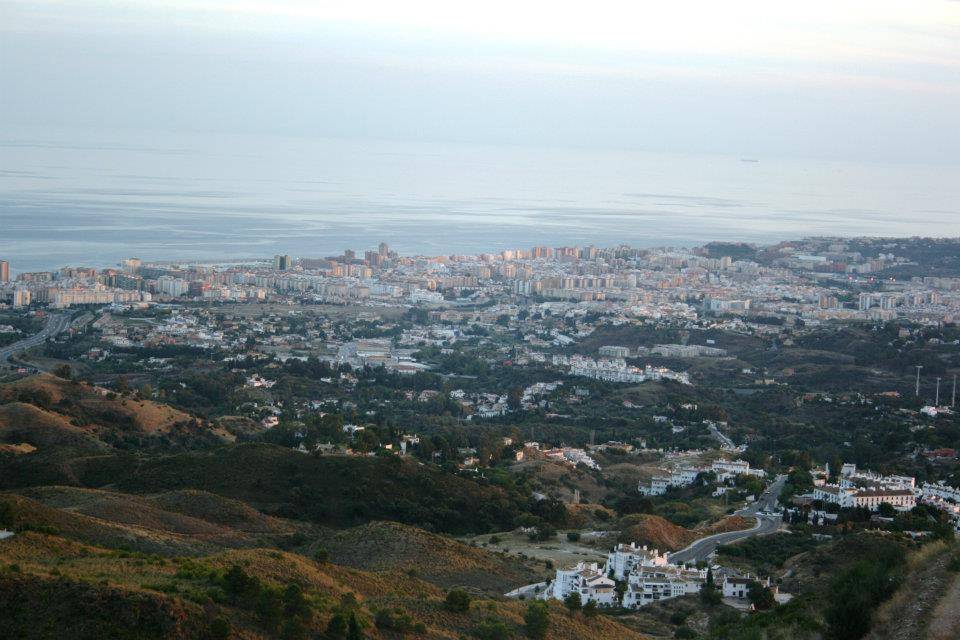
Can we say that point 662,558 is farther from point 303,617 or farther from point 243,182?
point 243,182

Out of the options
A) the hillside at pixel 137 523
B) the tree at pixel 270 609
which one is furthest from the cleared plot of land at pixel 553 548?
the tree at pixel 270 609

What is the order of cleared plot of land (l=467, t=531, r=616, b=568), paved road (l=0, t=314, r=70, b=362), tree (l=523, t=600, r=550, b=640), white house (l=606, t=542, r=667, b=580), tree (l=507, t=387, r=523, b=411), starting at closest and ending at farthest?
tree (l=523, t=600, r=550, b=640)
white house (l=606, t=542, r=667, b=580)
cleared plot of land (l=467, t=531, r=616, b=568)
tree (l=507, t=387, r=523, b=411)
paved road (l=0, t=314, r=70, b=362)


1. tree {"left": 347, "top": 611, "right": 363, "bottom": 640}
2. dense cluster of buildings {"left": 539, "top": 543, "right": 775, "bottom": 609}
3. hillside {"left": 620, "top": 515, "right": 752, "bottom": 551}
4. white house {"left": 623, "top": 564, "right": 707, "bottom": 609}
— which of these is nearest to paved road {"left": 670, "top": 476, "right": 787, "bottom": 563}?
hillside {"left": 620, "top": 515, "right": 752, "bottom": 551}

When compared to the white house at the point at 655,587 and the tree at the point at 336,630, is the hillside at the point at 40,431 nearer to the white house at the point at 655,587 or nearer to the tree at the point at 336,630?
the white house at the point at 655,587

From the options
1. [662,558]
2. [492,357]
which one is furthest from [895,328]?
[662,558]

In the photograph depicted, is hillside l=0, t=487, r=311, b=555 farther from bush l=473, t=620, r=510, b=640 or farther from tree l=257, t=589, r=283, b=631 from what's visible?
bush l=473, t=620, r=510, b=640
